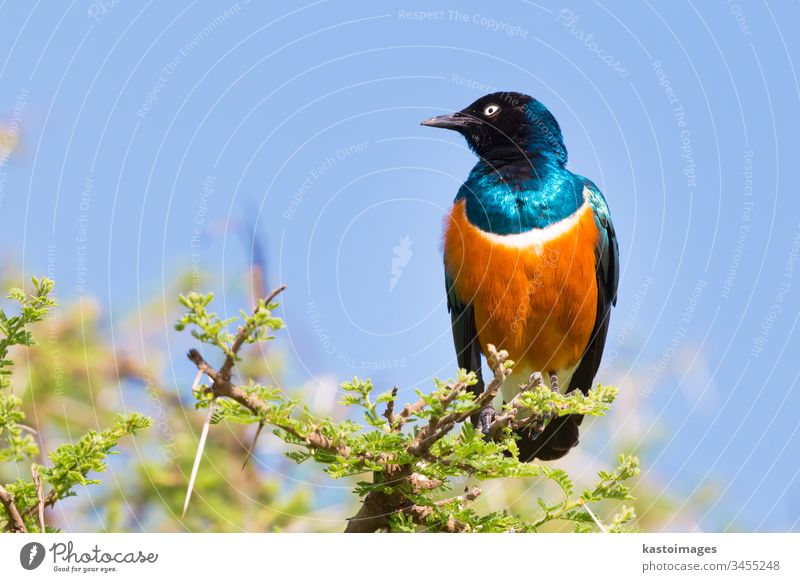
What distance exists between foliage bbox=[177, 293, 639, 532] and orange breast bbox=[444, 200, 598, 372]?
224cm

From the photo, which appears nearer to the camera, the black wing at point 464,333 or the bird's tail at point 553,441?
the bird's tail at point 553,441

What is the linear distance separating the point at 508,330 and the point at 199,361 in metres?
4.11

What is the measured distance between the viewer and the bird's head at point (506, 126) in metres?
7.30

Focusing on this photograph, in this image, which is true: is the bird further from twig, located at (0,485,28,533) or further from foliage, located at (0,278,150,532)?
twig, located at (0,485,28,533)

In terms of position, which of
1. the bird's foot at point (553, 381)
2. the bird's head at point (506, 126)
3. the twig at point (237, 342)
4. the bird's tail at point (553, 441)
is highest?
the bird's head at point (506, 126)

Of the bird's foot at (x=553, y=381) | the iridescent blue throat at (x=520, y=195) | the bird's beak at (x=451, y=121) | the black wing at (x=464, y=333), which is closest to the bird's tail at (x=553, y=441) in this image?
the bird's foot at (x=553, y=381)

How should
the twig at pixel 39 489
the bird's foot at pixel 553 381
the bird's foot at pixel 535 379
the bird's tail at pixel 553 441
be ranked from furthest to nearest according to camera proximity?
the bird's foot at pixel 553 381, the bird's tail at pixel 553 441, the bird's foot at pixel 535 379, the twig at pixel 39 489

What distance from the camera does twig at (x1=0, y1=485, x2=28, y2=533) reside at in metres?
3.55

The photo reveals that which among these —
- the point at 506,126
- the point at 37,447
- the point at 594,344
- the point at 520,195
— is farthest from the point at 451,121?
the point at 37,447

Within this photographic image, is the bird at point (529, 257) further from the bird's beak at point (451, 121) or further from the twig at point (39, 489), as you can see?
the twig at point (39, 489)

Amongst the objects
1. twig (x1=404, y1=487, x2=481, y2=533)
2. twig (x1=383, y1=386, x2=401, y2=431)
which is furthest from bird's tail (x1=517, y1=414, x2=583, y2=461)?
twig (x1=383, y1=386, x2=401, y2=431)

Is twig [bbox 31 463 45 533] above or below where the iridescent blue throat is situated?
below

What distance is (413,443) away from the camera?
3875 mm

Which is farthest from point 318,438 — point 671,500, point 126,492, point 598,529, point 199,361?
point 671,500
